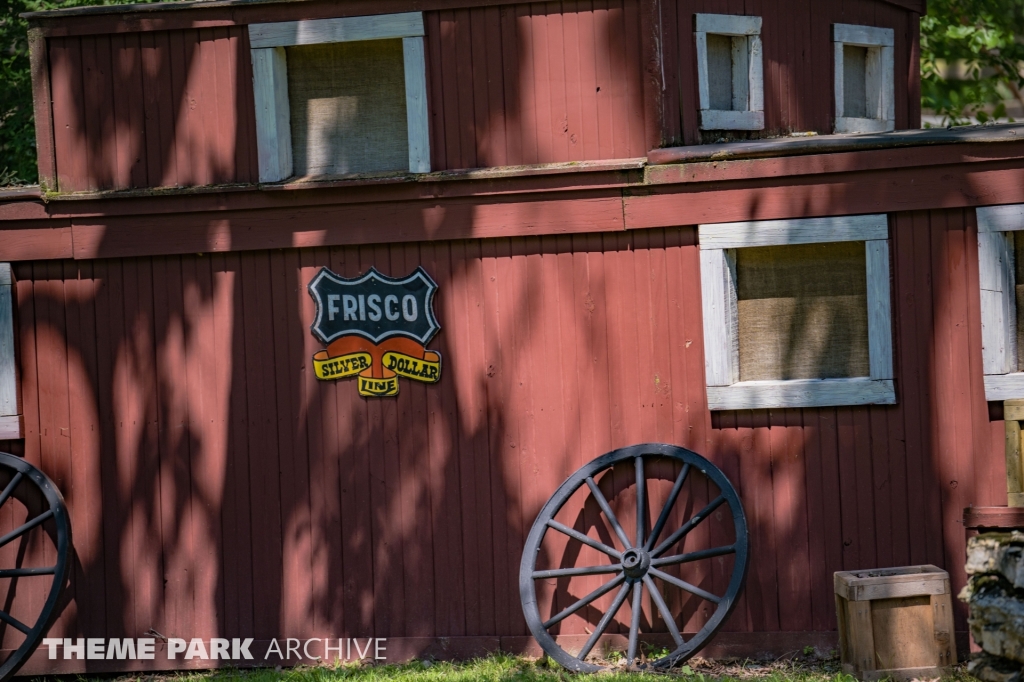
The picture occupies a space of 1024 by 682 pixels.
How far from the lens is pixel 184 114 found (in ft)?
23.2

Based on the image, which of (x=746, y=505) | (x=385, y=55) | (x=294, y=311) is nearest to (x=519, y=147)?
(x=385, y=55)

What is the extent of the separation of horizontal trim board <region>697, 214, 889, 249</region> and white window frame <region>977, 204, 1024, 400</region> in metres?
0.58

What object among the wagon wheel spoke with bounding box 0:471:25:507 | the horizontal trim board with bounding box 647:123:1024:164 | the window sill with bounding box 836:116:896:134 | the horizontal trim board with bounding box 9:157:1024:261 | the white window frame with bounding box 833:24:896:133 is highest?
the white window frame with bounding box 833:24:896:133

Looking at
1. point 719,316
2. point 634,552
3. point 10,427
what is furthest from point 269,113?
point 634,552

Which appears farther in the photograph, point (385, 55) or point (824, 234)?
point (385, 55)

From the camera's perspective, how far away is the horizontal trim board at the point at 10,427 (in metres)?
7.09

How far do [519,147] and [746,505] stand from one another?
8.89 ft

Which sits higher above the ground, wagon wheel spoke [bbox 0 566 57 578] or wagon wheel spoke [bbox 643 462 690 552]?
wagon wheel spoke [bbox 643 462 690 552]

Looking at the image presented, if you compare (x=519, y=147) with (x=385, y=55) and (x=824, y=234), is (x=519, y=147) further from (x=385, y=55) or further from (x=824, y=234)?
(x=824, y=234)

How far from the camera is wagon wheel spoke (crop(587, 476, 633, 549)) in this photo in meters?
6.52

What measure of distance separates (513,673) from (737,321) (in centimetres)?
257

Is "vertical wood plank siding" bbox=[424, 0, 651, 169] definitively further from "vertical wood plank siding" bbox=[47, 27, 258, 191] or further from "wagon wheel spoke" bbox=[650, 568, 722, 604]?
"wagon wheel spoke" bbox=[650, 568, 722, 604]

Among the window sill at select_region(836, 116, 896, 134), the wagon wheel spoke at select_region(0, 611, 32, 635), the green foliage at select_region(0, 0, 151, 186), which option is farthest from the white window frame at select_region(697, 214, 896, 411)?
the green foliage at select_region(0, 0, 151, 186)

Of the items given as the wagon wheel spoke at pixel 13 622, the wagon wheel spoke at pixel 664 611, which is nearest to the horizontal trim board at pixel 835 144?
the wagon wheel spoke at pixel 664 611
